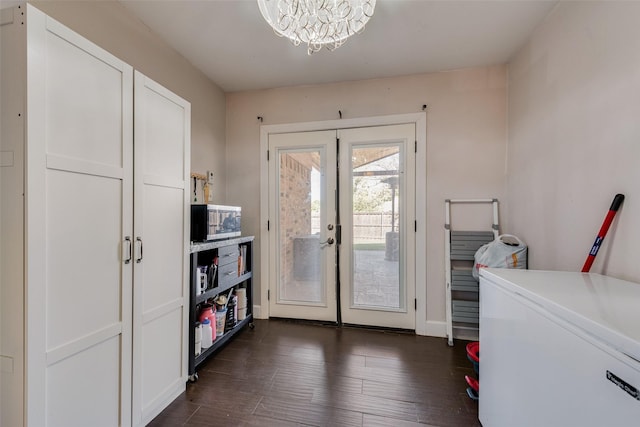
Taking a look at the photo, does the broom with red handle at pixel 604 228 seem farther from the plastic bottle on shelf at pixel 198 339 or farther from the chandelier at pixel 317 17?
the plastic bottle on shelf at pixel 198 339

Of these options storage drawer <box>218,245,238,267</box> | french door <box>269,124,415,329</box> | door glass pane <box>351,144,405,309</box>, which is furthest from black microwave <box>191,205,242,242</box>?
door glass pane <box>351,144,405,309</box>

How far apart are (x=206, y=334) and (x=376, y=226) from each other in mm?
1823

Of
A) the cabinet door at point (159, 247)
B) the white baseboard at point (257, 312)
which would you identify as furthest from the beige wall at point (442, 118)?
the white baseboard at point (257, 312)

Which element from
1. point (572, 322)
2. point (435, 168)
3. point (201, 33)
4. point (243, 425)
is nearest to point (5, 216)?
point (243, 425)

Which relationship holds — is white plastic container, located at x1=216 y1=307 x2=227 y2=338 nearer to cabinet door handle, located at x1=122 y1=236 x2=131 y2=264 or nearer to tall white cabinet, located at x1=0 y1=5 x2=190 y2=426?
tall white cabinet, located at x1=0 y1=5 x2=190 y2=426

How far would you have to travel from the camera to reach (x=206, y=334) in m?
2.02

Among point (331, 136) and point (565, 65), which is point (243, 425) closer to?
point (331, 136)

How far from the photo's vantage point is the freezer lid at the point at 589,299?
65cm

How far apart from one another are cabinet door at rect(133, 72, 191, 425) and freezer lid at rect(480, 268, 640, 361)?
72.1 inches

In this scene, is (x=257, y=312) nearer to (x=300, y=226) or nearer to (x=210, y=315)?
(x=210, y=315)

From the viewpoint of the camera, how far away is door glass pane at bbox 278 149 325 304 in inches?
112

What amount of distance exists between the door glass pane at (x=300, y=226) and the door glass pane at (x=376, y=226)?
394mm

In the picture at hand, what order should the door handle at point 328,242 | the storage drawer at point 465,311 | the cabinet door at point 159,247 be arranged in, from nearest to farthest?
the cabinet door at point 159,247, the storage drawer at point 465,311, the door handle at point 328,242

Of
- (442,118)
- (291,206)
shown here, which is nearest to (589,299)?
(442,118)
